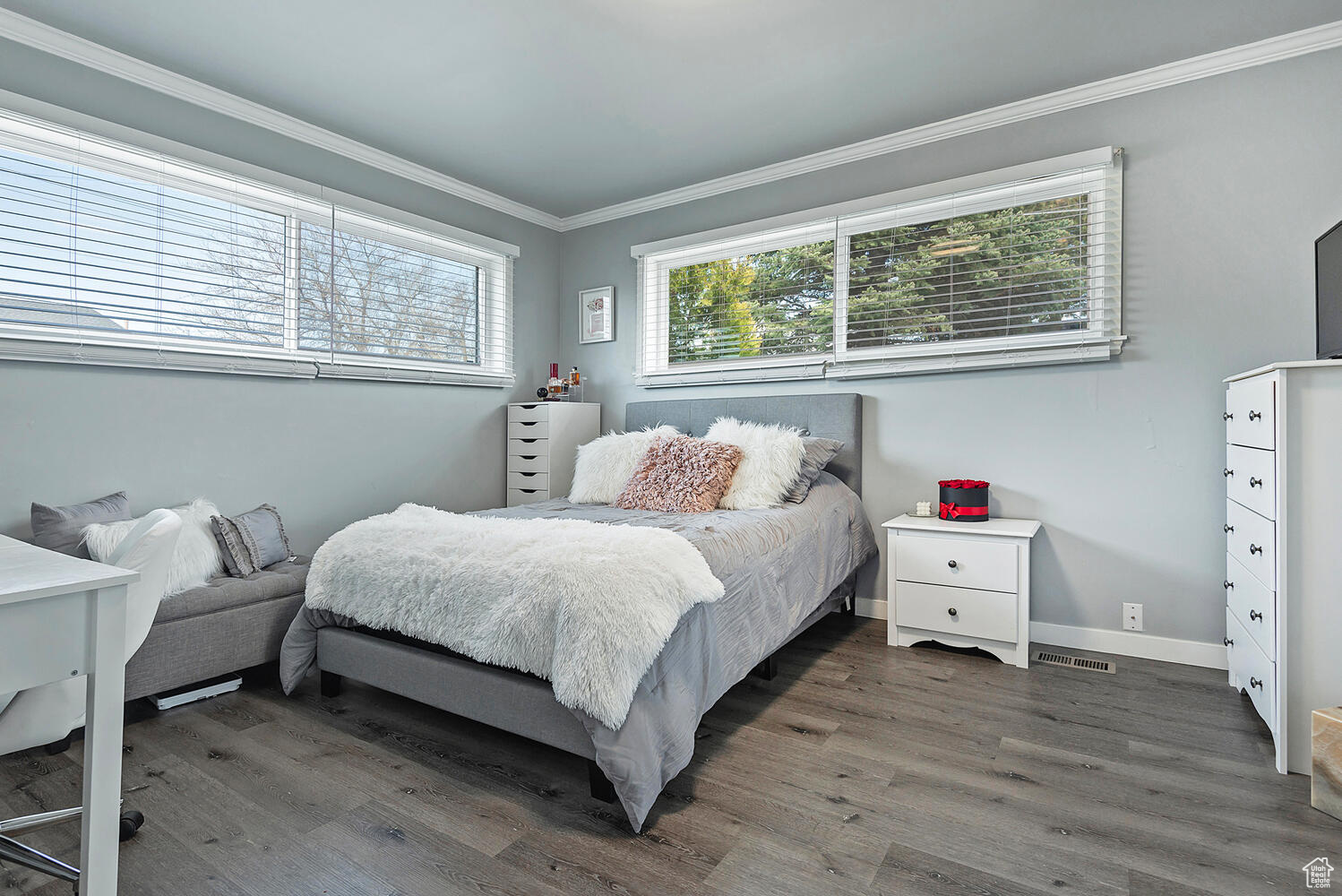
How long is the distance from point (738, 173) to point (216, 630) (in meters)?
3.39

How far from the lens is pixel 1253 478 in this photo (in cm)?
210

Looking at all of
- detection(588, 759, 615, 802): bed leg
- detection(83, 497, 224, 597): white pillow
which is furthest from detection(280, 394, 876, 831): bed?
detection(83, 497, 224, 597): white pillow

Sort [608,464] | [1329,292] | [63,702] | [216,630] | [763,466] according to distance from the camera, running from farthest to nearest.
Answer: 1. [608,464]
2. [763,466]
3. [216,630]
4. [1329,292]
5. [63,702]

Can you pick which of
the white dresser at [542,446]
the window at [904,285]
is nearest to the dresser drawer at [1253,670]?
the window at [904,285]

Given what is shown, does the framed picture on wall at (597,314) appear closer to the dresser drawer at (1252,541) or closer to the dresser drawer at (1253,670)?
the dresser drawer at (1252,541)

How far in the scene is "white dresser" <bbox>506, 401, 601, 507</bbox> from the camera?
4.09 metres

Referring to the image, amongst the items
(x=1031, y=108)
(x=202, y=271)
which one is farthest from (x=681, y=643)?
A: (x=1031, y=108)

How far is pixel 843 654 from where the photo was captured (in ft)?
9.68

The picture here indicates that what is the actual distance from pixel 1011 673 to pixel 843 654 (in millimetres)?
671

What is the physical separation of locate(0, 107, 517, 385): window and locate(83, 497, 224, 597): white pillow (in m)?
0.65

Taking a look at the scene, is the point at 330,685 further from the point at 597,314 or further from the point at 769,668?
the point at 597,314

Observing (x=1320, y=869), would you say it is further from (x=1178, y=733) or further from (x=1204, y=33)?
(x=1204, y=33)

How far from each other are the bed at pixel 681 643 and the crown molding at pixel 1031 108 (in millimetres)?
1319

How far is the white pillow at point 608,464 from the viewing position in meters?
3.40
